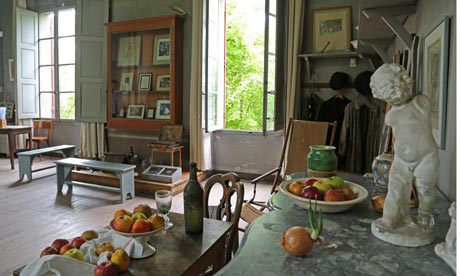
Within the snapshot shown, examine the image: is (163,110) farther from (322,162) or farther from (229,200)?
(322,162)

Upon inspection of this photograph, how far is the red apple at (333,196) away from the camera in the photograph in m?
1.28

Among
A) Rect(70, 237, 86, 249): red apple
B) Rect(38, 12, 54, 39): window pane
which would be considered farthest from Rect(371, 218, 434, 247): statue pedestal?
Rect(38, 12, 54, 39): window pane

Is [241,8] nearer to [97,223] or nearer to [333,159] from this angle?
[97,223]

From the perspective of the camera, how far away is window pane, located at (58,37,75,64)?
22.0 feet

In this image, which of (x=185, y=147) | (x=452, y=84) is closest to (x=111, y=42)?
(x=185, y=147)

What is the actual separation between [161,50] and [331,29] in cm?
255

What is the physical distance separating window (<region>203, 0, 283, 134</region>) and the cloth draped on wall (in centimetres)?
81

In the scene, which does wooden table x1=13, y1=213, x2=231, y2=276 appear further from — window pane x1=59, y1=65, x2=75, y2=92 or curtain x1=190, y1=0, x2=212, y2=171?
window pane x1=59, y1=65, x2=75, y2=92

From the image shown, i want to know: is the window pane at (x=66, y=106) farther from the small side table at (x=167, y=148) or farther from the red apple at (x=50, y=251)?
the red apple at (x=50, y=251)

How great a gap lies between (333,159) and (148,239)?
3.25ft

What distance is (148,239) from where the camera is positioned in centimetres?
155

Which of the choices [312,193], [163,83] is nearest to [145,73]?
[163,83]

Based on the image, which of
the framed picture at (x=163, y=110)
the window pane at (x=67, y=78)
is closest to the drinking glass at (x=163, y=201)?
the framed picture at (x=163, y=110)

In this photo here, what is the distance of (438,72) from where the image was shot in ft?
5.41
